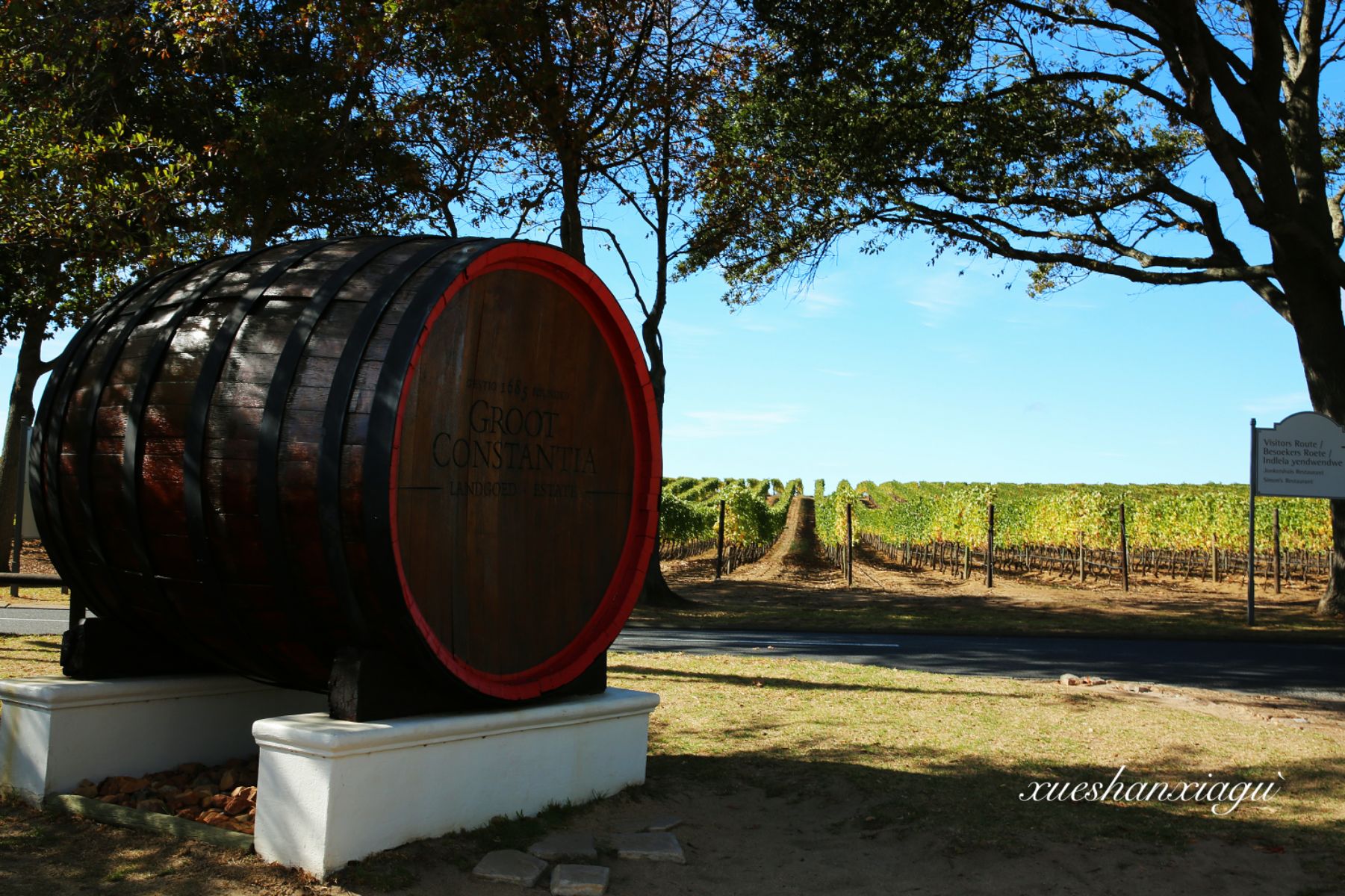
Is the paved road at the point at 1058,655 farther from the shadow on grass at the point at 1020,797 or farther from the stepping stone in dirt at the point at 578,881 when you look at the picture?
the stepping stone in dirt at the point at 578,881

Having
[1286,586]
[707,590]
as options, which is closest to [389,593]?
[707,590]

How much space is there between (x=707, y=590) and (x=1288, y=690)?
13856mm

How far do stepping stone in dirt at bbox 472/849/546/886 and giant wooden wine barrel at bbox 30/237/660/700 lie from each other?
0.64 metres

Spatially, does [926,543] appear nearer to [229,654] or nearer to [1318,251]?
[1318,251]

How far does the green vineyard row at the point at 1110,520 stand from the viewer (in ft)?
90.9

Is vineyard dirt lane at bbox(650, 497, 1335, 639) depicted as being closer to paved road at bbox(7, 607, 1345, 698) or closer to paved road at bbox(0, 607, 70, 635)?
paved road at bbox(7, 607, 1345, 698)

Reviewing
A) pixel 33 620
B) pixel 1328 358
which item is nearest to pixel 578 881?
pixel 33 620

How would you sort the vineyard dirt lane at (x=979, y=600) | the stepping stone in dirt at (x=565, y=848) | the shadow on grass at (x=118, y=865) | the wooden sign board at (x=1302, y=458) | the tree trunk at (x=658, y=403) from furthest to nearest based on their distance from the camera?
the tree trunk at (x=658, y=403) < the wooden sign board at (x=1302, y=458) < the vineyard dirt lane at (x=979, y=600) < the stepping stone in dirt at (x=565, y=848) < the shadow on grass at (x=118, y=865)

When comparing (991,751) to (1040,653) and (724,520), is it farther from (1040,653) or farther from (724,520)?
(724,520)

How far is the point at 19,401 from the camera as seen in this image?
19453mm

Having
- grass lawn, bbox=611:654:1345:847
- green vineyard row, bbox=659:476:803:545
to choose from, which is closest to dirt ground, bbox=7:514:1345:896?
grass lawn, bbox=611:654:1345:847

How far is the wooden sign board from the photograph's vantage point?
15.6 m

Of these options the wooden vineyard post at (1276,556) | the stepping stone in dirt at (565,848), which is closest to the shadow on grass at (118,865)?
the stepping stone in dirt at (565,848)

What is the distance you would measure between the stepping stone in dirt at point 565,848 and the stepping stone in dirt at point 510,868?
71 millimetres
